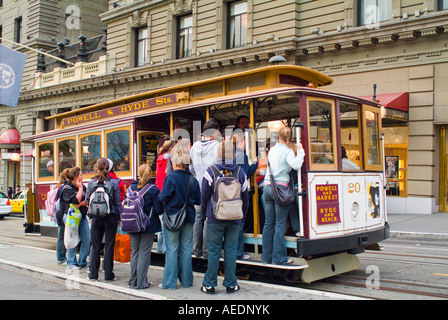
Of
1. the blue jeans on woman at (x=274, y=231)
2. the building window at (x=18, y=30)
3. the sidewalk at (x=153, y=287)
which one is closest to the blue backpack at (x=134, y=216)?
the sidewalk at (x=153, y=287)

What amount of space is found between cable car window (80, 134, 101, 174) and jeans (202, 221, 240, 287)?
4732 mm

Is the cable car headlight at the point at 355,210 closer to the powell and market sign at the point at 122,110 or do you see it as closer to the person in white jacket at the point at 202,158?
the person in white jacket at the point at 202,158

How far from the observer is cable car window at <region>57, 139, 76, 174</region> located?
35.3 ft

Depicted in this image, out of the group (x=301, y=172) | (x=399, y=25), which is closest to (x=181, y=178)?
(x=301, y=172)

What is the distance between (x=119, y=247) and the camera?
8180 millimetres

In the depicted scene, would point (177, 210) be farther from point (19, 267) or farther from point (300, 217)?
point (19, 267)

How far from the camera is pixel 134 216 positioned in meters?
6.30

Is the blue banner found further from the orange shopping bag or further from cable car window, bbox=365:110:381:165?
cable car window, bbox=365:110:381:165

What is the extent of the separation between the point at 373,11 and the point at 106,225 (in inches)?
597

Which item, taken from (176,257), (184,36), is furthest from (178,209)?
(184,36)

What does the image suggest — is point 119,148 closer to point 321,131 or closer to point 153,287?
point 153,287

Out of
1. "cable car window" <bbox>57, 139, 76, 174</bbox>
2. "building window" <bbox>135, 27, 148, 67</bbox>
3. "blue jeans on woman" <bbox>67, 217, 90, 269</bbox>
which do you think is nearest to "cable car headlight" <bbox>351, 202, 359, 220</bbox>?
"blue jeans on woman" <bbox>67, 217, 90, 269</bbox>
